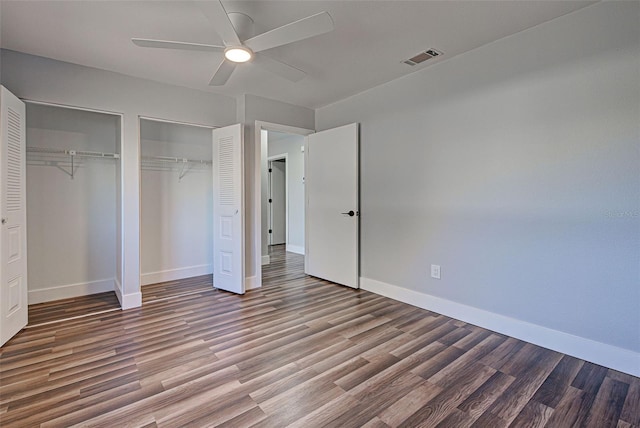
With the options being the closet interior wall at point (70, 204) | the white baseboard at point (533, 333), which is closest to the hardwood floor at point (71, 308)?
the closet interior wall at point (70, 204)

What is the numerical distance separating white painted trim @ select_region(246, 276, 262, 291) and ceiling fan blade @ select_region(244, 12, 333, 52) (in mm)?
2638

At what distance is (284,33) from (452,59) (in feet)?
5.79

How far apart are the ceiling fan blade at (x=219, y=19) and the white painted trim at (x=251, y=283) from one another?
8.74 ft

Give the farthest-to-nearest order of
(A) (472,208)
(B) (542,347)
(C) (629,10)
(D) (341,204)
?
1. (D) (341,204)
2. (A) (472,208)
3. (B) (542,347)
4. (C) (629,10)

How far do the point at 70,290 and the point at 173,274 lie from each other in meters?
1.12

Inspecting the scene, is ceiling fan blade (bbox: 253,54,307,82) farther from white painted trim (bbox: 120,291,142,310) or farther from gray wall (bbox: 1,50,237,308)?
white painted trim (bbox: 120,291,142,310)

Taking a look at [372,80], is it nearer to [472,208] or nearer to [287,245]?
[472,208]

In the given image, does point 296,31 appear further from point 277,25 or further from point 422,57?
point 422,57

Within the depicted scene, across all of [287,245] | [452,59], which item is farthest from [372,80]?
[287,245]

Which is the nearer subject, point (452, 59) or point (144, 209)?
point (452, 59)

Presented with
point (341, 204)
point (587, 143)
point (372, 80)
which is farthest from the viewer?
point (341, 204)

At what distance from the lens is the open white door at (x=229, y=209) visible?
12.0ft

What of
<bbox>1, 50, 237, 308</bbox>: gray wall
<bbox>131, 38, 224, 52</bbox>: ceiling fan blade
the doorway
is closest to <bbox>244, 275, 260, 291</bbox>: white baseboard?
<bbox>1, 50, 237, 308</bbox>: gray wall

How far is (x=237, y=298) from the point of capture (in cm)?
356
